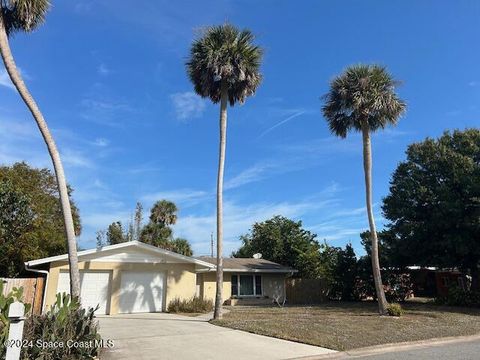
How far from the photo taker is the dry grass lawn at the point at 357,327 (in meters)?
12.5

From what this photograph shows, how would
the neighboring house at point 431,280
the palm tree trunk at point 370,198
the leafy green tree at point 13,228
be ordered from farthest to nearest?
1. the neighboring house at point 431,280
2. the leafy green tree at point 13,228
3. the palm tree trunk at point 370,198

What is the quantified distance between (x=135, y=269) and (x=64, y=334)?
1367 cm

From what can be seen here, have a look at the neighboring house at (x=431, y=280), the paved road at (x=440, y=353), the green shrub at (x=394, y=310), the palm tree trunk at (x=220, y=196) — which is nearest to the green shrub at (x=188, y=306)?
the palm tree trunk at (x=220, y=196)

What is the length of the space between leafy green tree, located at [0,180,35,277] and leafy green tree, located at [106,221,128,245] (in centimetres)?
2621

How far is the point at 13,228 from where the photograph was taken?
23.1 meters

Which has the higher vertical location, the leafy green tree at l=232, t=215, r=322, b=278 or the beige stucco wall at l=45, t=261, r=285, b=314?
the leafy green tree at l=232, t=215, r=322, b=278

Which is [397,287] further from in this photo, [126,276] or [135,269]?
[126,276]

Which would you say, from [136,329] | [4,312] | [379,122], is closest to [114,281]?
[136,329]

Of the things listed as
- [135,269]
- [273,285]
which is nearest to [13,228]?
[135,269]

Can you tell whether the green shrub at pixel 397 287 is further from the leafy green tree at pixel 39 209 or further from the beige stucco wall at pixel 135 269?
the leafy green tree at pixel 39 209

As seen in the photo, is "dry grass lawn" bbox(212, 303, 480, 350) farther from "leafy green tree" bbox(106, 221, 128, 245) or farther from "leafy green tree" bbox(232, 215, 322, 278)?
"leafy green tree" bbox(106, 221, 128, 245)

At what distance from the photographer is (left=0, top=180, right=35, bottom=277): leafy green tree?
21359 mm

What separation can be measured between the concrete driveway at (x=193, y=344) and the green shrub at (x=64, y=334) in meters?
1.10

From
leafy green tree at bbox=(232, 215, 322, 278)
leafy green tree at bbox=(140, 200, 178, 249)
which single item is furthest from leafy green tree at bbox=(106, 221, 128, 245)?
leafy green tree at bbox=(232, 215, 322, 278)
